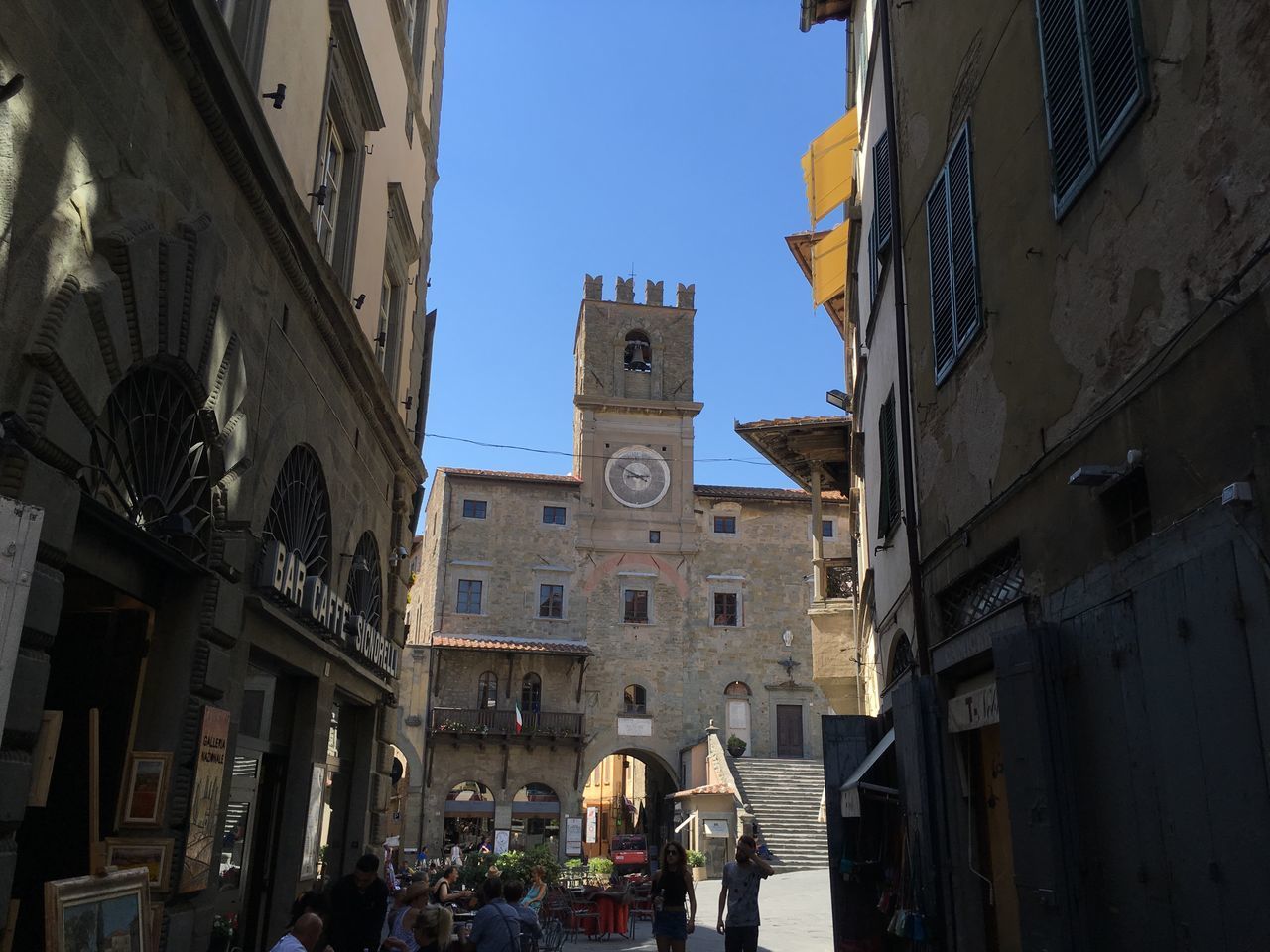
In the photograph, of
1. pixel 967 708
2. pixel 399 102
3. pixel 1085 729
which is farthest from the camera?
pixel 399 102

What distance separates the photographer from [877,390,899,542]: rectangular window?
10.1m

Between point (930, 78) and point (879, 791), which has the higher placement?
point (930, 78)

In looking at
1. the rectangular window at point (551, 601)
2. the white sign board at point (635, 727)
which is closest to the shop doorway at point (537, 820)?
the white sign board at point (635, 727)

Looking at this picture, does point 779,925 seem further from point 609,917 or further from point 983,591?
point 983,591

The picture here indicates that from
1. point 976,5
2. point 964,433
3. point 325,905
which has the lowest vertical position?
point 325,905

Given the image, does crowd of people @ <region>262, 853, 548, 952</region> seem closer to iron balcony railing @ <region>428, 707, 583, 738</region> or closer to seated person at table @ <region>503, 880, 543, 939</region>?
seated person at table @ <region>503, 880, 543, 939</region>

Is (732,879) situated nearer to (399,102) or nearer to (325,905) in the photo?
(325,905)

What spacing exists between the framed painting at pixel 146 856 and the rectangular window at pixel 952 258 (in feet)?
19.2

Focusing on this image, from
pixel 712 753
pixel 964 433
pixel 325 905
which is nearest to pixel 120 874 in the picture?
pixel 325 905

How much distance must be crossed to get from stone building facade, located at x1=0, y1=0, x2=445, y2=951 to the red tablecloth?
5635 millimetres

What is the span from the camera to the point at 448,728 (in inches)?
1356

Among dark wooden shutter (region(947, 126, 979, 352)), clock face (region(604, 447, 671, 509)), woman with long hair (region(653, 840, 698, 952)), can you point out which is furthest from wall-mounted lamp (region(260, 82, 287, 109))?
clock face (region(604, 447, 671, 509))

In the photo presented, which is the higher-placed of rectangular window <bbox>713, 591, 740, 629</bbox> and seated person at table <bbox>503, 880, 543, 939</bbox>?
rectangular window <bbox>713, 591, 740, 629</bbox>

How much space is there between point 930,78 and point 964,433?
3049mm
